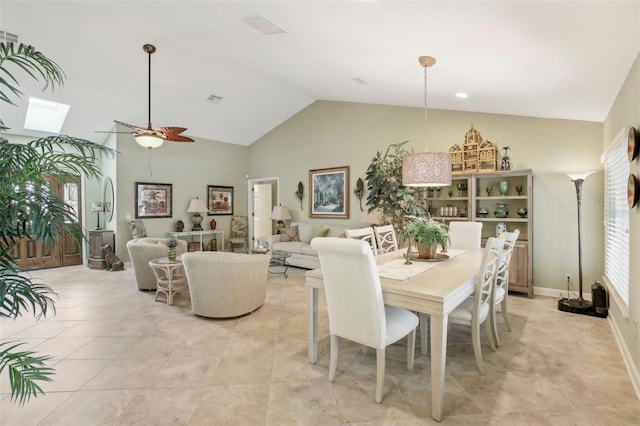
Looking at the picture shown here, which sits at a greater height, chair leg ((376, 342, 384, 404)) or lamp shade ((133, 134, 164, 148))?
lamp shade ((133, 134, 164, 148))

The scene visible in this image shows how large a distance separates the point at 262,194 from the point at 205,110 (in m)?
2.81

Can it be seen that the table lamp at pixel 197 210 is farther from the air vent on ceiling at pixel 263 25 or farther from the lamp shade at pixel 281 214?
the air vent on ceiling at pixel 263 25

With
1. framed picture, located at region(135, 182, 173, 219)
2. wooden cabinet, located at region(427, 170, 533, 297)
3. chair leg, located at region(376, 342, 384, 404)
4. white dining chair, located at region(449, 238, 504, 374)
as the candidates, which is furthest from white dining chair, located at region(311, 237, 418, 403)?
framed picture, located at region(135, 182, 173, 219)

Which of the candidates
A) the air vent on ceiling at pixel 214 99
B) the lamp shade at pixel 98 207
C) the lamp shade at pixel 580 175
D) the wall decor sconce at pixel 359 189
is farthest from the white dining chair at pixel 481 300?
the lamp shade at pixel 98 207

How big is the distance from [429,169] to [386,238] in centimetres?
139

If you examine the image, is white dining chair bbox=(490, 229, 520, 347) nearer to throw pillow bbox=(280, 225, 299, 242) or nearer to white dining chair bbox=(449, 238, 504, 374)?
white dining chair bbox=(449, 238, 504, 374)

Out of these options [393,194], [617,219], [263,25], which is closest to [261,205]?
[393,194]

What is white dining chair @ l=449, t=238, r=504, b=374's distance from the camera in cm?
244

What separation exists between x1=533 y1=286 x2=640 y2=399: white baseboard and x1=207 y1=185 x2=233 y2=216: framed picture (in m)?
6.72

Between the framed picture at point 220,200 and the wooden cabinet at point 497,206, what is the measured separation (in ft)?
16.8

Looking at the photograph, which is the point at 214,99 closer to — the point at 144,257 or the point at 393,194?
the point at 144,257

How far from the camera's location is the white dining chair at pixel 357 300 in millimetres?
2078

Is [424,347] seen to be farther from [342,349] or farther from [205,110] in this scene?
[205,110]

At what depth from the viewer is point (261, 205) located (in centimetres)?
897
